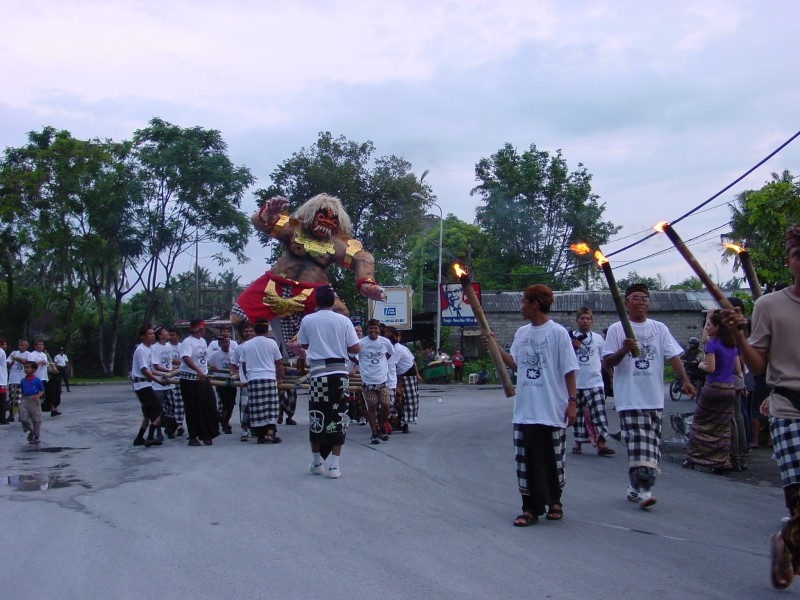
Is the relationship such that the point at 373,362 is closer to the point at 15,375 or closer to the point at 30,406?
the point at 30,406

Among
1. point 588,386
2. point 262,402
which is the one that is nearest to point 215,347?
point 262,402

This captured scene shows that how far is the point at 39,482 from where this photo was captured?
8.61 m

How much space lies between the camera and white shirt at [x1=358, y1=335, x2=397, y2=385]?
1183 cm

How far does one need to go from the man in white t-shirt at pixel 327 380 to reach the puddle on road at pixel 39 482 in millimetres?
2330

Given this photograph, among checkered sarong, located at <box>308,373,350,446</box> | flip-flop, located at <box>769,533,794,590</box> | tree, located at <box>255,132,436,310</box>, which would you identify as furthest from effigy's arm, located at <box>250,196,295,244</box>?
tree, located at <box>255,132,436,310</box>

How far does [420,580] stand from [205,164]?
3381 cm

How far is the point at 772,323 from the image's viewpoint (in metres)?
4.57

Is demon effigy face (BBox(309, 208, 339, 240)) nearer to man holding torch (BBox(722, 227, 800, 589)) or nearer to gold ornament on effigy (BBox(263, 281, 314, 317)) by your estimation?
gold ornament on effigy (BBox(263, 281, 314, 317))

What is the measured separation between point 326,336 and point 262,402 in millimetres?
3647

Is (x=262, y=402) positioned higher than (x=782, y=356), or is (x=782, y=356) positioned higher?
(x=782, y=356)

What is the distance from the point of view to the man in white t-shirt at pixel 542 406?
20.5 ft

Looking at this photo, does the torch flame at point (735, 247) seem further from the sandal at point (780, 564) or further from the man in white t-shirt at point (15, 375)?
the man in white t-shirt at point (15, 375)

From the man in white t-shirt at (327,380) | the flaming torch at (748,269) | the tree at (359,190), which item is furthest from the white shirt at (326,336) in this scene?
the tree at (359,190)

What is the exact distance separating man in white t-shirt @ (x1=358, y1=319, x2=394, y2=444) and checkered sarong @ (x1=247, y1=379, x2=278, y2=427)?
1342mm
